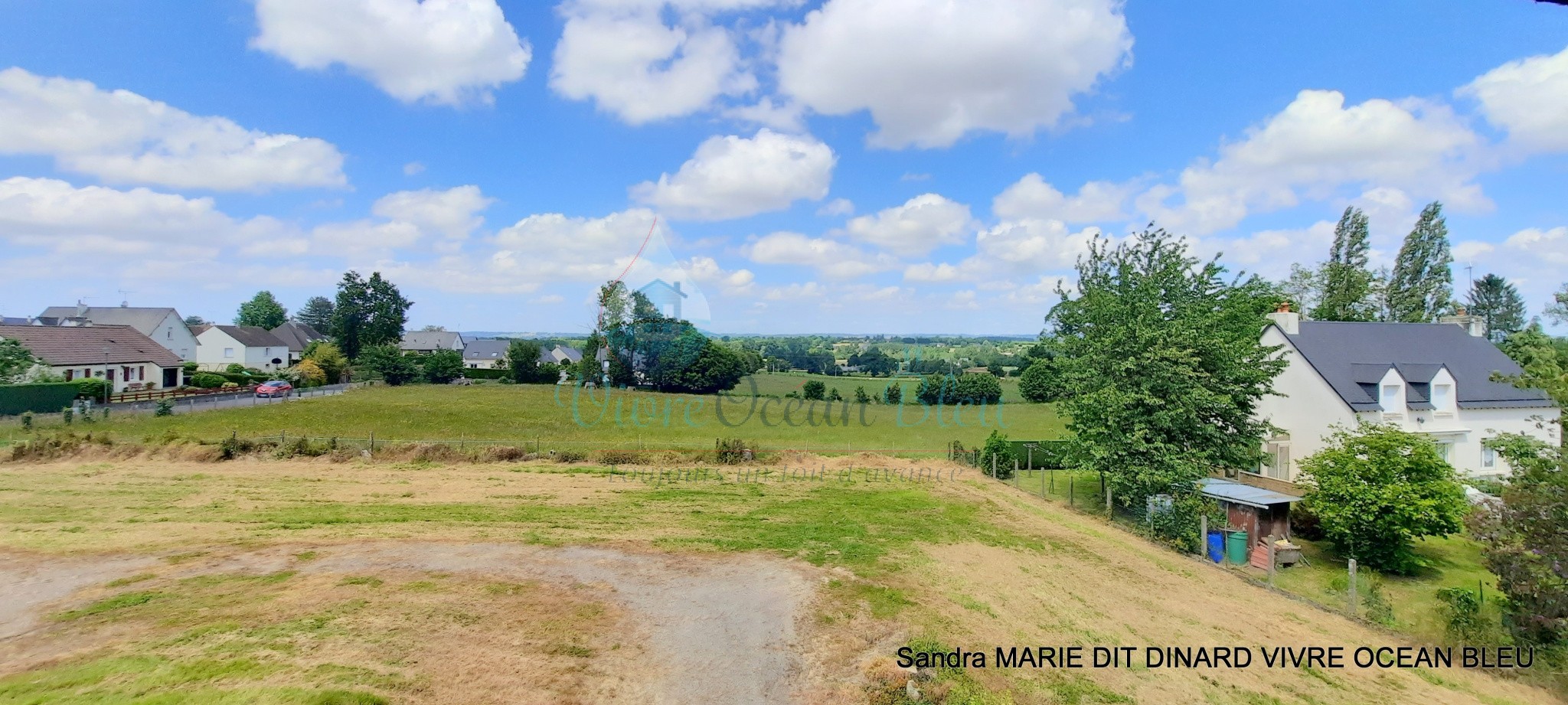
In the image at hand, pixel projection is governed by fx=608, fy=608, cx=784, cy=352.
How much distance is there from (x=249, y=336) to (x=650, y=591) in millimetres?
77248

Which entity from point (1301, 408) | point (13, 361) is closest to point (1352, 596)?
point (1301, 408)

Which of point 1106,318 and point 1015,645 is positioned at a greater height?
point 1106,318

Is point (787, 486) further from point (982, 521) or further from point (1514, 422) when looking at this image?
point (1514, 422)

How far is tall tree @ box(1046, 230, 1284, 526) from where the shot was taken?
50.5 ft

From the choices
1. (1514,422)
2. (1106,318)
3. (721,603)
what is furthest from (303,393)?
(1514,422)

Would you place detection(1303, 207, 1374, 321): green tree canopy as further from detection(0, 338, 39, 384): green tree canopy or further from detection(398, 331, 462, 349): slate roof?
detection(398, 331, 462, 349): slate roof

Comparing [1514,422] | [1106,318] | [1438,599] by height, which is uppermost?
[1106,318]

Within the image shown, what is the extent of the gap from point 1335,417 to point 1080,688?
1942cm

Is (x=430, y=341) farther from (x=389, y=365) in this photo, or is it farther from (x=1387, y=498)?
(x=1387, y=498)

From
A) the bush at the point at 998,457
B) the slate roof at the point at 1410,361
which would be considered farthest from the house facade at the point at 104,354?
the slate roof at the point at 1410,361

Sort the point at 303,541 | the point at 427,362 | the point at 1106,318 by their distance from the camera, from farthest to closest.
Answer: the point at 427,362, the point at 1106,318, the point at 303,541

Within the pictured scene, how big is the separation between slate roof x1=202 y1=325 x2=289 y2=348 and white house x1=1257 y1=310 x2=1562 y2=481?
84.3 metres

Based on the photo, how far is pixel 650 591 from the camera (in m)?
10.3

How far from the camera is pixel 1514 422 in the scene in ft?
70.6
